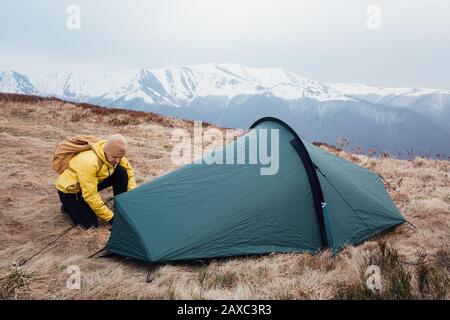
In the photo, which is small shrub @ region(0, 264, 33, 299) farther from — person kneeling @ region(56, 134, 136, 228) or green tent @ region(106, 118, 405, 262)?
person kneeling @ region(56, 134, 136, 228)

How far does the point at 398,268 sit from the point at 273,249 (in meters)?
1.66

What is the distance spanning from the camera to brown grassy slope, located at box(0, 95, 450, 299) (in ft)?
12.9

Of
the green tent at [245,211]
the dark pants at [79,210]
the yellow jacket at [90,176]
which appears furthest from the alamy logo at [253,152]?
the dark pants at [79,210]

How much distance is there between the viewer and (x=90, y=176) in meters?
5.96

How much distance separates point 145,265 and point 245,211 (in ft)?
4.71

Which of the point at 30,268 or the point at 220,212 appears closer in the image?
the point at 30,268

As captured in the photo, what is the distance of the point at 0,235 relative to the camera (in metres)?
5.86

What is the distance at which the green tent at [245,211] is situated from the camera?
16.6 ft

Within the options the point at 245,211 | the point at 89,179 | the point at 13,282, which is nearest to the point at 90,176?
the point at 89,179

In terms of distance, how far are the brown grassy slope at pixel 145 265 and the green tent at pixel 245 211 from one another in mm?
230

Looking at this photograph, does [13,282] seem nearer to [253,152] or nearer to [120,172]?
[120,172]
